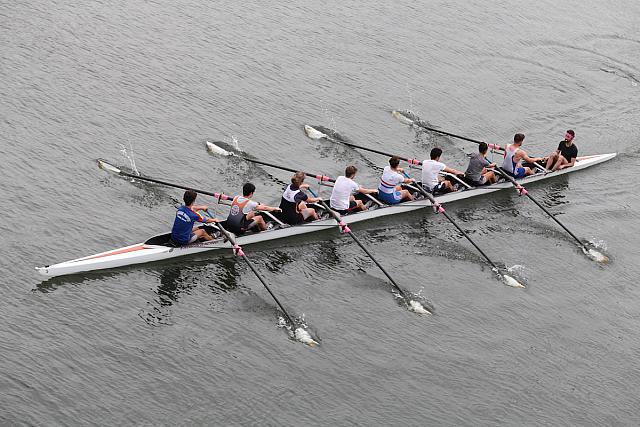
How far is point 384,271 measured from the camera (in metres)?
18.5

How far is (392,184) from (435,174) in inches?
61.5

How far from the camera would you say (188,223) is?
1798 cm

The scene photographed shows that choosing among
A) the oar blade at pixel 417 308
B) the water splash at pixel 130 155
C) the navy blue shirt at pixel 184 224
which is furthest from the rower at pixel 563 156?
the water splash at pixel 130 155

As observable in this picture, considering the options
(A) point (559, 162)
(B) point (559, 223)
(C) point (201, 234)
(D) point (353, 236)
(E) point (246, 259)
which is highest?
(A) point (559, 162)

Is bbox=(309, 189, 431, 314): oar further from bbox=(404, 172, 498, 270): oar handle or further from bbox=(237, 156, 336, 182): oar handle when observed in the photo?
bbox=(404, 172, 498, 270): oar handle

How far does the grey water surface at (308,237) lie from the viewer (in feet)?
50.7

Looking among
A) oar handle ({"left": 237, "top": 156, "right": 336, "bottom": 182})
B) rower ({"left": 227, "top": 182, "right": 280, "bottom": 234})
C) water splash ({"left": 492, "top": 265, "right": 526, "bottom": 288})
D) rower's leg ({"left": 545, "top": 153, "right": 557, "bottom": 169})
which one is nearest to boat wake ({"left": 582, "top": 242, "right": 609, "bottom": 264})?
water splash ({"left": 492, "top": 265, "right": 526, "bottom": 288})

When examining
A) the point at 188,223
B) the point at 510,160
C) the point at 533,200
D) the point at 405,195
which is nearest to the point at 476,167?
the point at 510,160

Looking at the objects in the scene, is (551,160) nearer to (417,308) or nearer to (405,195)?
(405,195)

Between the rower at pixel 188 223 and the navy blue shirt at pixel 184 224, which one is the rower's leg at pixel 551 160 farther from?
the navy blue shirt at pixel 184 224

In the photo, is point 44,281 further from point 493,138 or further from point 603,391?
point 493,138

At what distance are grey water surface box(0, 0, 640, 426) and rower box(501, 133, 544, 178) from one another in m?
0.93

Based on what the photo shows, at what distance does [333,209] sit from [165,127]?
22.8ft

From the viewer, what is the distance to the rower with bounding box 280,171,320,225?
19.3 m
